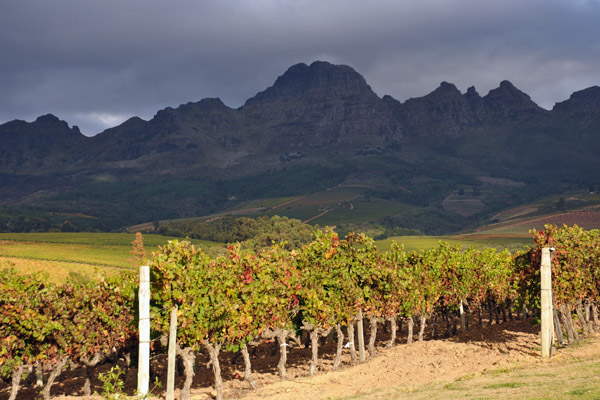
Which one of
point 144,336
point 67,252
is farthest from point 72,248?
point 144,336

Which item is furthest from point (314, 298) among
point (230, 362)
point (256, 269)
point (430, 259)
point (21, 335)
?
point (21, 335)

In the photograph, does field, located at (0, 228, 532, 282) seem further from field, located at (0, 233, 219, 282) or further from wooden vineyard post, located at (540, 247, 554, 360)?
wooden vineyard post, located at (540, 247, 554, 360)

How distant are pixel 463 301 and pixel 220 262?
19.8 m

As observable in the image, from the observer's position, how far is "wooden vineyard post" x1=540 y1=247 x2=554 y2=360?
22.8 m

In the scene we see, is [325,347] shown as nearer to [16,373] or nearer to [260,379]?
[260,379]

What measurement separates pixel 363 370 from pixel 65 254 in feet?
273

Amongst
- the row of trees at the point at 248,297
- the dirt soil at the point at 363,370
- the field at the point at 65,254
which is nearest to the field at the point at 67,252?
the field at the point at 65,254

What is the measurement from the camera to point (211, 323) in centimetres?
2205

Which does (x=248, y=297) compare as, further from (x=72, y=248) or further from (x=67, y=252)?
(x=72, y=248)

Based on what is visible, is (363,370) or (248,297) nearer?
(248,297)

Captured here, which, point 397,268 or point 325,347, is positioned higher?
point 397,268

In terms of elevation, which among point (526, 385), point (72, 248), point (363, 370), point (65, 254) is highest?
point (72, 248)

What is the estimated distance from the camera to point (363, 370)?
86.4 feet

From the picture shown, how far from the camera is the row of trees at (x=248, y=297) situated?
69.7 feet
